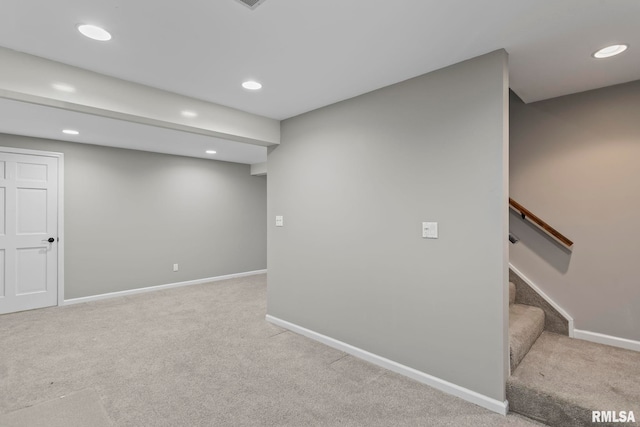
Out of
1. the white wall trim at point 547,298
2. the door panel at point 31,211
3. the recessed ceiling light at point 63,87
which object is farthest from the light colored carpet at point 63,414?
the white wall trim at point 547,298

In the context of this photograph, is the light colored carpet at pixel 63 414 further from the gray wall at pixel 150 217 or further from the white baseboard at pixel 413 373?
the gray wall at pixel 150 217

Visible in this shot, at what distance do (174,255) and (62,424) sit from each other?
3.77m

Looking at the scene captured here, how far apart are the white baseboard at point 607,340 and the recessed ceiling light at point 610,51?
2.26 meters

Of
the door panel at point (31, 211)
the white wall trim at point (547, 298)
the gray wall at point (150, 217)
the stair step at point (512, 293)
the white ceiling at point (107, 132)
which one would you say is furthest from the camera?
the gray wall at point (150, 217)

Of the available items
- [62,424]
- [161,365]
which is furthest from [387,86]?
[62,424]

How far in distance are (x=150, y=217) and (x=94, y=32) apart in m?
→ 3.88

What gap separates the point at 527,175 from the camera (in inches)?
125

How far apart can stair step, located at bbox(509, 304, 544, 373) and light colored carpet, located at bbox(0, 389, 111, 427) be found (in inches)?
109

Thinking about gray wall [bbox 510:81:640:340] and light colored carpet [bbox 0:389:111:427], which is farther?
gray wall [bbox 510:81:640:340]

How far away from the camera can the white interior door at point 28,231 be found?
409 cm

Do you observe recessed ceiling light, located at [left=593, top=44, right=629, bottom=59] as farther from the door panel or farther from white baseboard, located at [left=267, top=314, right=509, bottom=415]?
the door panel

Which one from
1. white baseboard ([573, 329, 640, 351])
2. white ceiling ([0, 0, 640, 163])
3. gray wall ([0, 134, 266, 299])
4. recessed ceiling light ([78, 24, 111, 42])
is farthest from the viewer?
gray wall ([0, 134, 266, 299])

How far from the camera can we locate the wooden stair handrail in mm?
2902

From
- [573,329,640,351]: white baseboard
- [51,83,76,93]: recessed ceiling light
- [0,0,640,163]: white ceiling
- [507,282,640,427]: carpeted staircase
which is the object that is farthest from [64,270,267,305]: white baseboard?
[573,329,640,351]: white baseboard
